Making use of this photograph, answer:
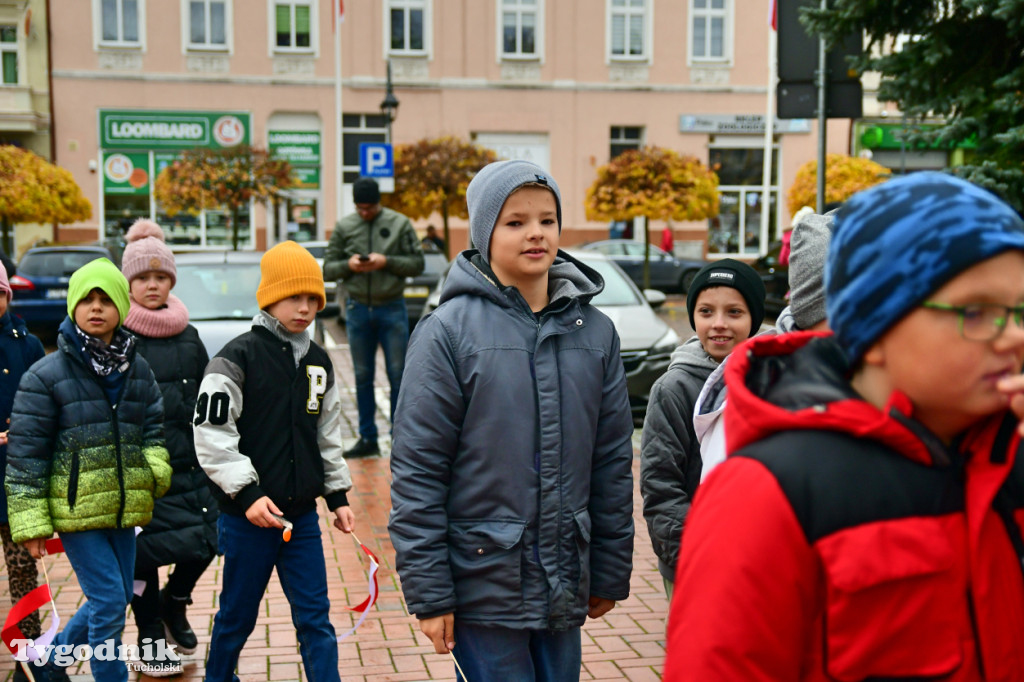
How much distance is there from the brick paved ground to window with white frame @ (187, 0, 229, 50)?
28960mm

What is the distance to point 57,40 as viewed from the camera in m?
31.7

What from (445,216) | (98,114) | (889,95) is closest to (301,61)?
(98,114)

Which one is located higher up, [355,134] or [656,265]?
[355,134]

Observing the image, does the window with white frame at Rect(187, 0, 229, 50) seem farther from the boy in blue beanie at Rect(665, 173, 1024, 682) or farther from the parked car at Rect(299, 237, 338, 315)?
the boy in blue beanie at Rect(665, 173, 1024, 682)

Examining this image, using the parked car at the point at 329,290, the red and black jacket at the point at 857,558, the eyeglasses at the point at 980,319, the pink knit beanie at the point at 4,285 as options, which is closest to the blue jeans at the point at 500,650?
the red and black jacket at the point at 857,558

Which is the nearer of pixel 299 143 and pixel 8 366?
pixel 8 366

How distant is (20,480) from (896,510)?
3.29 m

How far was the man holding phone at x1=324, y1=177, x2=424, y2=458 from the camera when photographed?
8.80m

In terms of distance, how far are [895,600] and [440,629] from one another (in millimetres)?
1496

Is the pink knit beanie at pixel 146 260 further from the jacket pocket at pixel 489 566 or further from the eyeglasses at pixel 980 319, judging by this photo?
the eyeglasses at pixel 980 319

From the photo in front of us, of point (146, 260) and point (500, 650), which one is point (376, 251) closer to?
point (146, 260)

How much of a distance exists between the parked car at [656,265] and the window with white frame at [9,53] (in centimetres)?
1794

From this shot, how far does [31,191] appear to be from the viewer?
Result: 2344cm

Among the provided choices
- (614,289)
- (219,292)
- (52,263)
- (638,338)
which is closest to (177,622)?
(219,292)
